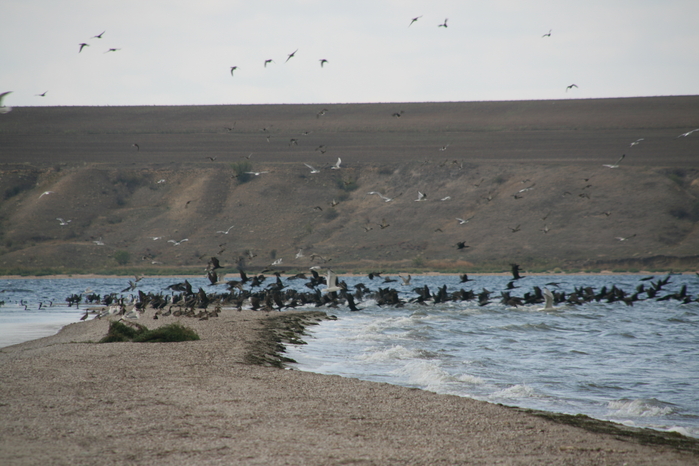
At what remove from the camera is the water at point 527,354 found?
36.0 ft

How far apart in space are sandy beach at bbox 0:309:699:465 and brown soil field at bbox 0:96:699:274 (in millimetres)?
47277

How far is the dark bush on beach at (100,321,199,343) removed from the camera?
15.5 m

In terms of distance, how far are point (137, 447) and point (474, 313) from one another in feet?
76.8

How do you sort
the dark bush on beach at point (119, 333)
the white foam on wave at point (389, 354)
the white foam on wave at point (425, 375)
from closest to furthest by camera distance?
the white foam on wave at point (425, 375), the white foam on wave at point (389, 354), the dark bush on beach at point (119, 333)

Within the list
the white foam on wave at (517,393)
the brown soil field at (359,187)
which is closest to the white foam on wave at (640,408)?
the white foam on wave at (517,393)

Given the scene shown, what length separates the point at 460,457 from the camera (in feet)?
21.5

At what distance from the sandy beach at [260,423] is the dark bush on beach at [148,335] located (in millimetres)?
3391

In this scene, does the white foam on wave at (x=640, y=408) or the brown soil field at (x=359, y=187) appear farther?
the brown soil field at (x=359, y=187)

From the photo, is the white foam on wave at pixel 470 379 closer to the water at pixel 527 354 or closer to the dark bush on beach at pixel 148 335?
the water at pixel 527 354

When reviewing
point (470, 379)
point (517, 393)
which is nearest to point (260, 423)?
point (517, 393)

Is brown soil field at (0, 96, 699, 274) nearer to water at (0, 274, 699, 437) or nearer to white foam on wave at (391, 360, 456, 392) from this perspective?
water at (0, 274, 699, 437)

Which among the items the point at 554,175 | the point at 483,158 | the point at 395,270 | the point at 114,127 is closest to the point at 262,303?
the point at 395,270

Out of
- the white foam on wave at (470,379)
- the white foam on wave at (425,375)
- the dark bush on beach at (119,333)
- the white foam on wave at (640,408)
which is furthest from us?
the dark bush on beach at (119,333)

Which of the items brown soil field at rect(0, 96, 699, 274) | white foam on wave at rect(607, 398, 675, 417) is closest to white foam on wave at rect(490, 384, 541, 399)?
white foam on wave at rect(607, 398, 675, 417)
